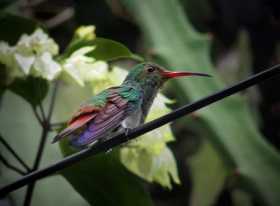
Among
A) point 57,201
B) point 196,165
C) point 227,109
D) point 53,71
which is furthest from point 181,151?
point 53,71

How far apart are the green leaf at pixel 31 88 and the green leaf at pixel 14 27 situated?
0.33 ft

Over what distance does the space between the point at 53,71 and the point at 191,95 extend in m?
0.41

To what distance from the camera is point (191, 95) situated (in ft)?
3.94

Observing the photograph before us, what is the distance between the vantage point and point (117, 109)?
75 centimetres

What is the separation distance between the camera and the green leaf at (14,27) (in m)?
0.95

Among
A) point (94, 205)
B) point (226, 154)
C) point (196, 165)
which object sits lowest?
point (94, 205)

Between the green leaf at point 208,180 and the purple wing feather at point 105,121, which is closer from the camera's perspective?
the purple wing feather at point 105,121

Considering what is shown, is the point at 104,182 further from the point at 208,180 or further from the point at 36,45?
the point at 208,180

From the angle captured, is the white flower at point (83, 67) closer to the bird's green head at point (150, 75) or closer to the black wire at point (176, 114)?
the bird's green head at point (150, 75)

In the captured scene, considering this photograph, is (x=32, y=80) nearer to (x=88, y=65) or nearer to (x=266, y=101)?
(x=88, y=65)

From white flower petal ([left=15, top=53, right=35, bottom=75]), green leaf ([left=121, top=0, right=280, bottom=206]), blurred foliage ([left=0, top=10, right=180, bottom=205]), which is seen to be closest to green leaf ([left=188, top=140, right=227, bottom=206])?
green leaf ([left=121, top=0, right=280, bottom=206])

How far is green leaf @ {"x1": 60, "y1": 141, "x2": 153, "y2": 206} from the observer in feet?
2.79

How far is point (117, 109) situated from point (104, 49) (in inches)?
7.0

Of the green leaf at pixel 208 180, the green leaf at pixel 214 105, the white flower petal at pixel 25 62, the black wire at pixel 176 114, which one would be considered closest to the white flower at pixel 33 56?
the white flower petal at pixel 25 62
